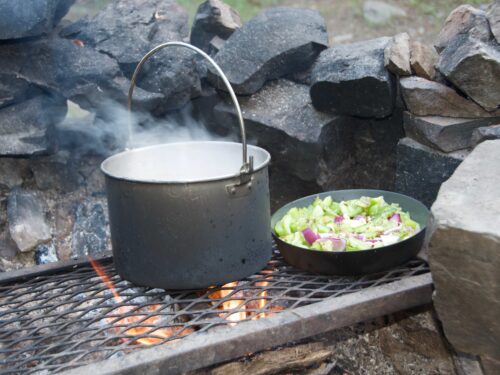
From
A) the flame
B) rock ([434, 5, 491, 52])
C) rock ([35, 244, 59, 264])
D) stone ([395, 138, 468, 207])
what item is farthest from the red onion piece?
rock ([35, 244, 59, 264])

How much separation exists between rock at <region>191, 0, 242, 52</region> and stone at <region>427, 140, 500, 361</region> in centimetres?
197

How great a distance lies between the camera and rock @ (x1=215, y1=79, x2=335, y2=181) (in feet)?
10.1

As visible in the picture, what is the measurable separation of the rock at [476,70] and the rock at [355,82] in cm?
30

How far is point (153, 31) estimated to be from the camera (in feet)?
11.2

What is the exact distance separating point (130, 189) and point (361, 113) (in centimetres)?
131

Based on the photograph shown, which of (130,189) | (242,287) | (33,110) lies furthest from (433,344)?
(33,110)

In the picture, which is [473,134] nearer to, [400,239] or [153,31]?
[400,239]

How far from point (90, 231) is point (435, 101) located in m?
1.76

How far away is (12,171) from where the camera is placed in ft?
10.2

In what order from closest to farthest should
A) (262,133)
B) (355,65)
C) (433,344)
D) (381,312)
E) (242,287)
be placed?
1. (381,312)
2. (242,287)
3. (433,344)
4. (355,65)
5. (262,133)

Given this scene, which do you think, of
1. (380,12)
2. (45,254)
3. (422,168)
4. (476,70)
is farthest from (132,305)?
(380,12)

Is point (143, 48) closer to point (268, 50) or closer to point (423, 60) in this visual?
point (268, 50)

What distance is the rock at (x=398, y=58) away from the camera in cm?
285

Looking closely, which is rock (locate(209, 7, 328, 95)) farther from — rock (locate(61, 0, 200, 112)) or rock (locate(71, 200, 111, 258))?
rock (locate(71, 200, 111, 258))
